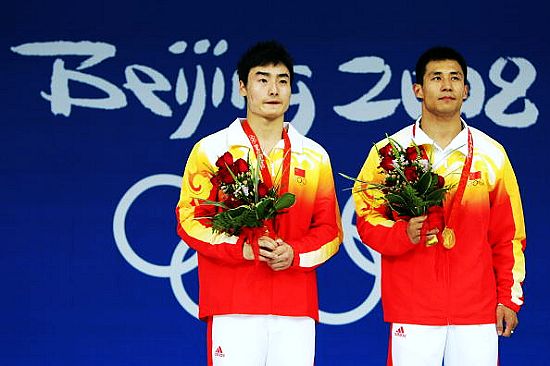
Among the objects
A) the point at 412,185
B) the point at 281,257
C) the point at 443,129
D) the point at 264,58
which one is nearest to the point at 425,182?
the point at 412,185

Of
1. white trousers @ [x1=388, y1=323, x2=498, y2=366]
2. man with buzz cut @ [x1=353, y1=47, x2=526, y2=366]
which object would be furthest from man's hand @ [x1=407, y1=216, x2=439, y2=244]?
white trousers @ [x1=388, y1=323, x2=498, y2=366]

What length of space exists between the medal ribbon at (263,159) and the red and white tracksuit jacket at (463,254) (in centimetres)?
34

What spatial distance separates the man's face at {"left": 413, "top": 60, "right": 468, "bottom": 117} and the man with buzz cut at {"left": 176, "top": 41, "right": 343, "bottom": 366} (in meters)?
0.46

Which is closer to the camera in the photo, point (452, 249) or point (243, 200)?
point (243, 200)

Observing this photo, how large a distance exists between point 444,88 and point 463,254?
2.07ft

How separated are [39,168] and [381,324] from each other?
6.09ft

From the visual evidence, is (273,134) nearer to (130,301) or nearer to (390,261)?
(390,261)

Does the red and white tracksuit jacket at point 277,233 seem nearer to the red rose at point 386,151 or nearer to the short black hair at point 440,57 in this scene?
the red rose at point 386,151

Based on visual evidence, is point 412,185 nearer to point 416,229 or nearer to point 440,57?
point 416,229

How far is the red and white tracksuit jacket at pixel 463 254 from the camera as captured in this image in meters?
4.34

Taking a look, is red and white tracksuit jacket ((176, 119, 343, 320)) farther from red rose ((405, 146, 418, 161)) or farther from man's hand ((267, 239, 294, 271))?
red rose ((405, 146, 418, 161))

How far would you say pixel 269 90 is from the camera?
14.5ft

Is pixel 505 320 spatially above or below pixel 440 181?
below

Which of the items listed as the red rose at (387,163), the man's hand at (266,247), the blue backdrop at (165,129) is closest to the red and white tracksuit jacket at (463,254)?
the red rose at (387,163)
